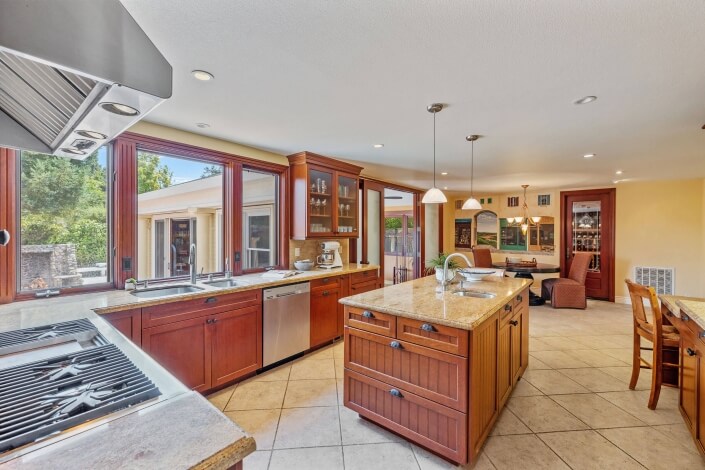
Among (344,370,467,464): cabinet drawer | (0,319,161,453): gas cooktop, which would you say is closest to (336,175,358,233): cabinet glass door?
(344,370,467,464): cabinet drawer

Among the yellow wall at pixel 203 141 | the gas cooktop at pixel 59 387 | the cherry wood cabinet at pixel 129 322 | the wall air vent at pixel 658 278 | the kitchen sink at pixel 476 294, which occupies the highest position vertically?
the yellow wall at pixel 203 141

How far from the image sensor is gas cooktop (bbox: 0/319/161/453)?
0.73 metres

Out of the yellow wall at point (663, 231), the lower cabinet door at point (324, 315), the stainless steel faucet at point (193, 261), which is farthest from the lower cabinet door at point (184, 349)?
the yellow wall at point (663, 231)

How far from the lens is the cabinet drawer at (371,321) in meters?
2.03

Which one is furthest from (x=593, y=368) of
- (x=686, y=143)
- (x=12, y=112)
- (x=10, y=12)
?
(x=12, y=112)

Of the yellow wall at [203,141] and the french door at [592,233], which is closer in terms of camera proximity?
the yellow wall at [203,141]

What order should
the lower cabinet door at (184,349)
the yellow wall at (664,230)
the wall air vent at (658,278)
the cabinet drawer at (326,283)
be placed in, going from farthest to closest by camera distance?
the wall air vent at (658,278) < the yellow wall at (664,230) < the cabinet drawer at (326,283) < the lower cabinet door at (184,349)

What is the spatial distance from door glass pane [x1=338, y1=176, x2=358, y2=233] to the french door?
4887 millimetres

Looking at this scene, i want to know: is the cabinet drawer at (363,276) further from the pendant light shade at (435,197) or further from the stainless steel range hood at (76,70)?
the stainless steel range hood at (76,70)

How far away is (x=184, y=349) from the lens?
247 cm

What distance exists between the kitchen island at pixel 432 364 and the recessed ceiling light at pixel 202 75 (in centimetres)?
169

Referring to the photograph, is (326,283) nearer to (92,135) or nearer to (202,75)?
(202,75)

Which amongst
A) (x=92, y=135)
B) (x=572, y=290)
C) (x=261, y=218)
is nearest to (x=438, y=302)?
(x=92, y=135)

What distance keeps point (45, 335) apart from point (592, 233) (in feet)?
26.5
